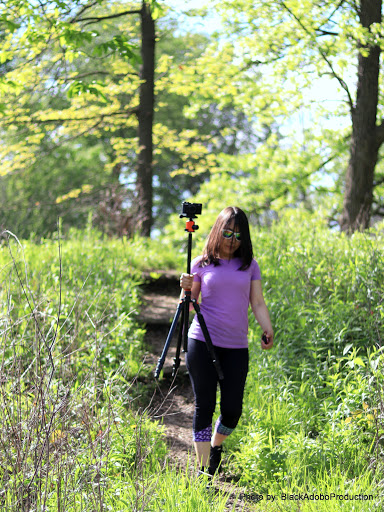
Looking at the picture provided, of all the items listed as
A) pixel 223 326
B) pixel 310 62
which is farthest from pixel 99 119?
pixel 223 326

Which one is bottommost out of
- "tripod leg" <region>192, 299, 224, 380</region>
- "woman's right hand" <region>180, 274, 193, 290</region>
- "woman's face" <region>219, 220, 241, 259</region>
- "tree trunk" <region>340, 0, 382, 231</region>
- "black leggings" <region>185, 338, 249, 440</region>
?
"black leggings" <region>185, 338, 249, 440</region>

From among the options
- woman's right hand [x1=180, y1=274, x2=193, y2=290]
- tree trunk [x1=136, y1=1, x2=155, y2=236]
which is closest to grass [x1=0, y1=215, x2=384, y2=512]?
woman's right hand [x1=180, y1=274, x2=193, y2=290]

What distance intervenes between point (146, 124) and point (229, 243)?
31.1 ft

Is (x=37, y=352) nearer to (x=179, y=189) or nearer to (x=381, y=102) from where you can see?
(x=381, y=102)

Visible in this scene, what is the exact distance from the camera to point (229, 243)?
13.5 ft

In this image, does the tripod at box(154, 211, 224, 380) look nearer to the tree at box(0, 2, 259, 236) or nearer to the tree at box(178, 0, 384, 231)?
the tree at box(0, 2, 259, 236)

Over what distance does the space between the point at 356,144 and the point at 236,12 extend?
3.88 metres

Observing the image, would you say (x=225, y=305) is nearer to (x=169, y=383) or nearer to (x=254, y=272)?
(x=254, y=272)

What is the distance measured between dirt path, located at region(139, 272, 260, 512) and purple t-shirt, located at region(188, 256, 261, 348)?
1.64 ft

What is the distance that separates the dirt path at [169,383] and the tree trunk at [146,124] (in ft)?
10.0

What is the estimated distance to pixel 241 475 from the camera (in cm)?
451

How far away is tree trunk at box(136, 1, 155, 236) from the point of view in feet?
41.7

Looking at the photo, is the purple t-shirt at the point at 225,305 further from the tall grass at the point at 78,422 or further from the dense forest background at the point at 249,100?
the dense forest background at the point at 249,100

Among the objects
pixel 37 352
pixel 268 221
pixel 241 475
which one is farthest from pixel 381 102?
pixel 37 352
